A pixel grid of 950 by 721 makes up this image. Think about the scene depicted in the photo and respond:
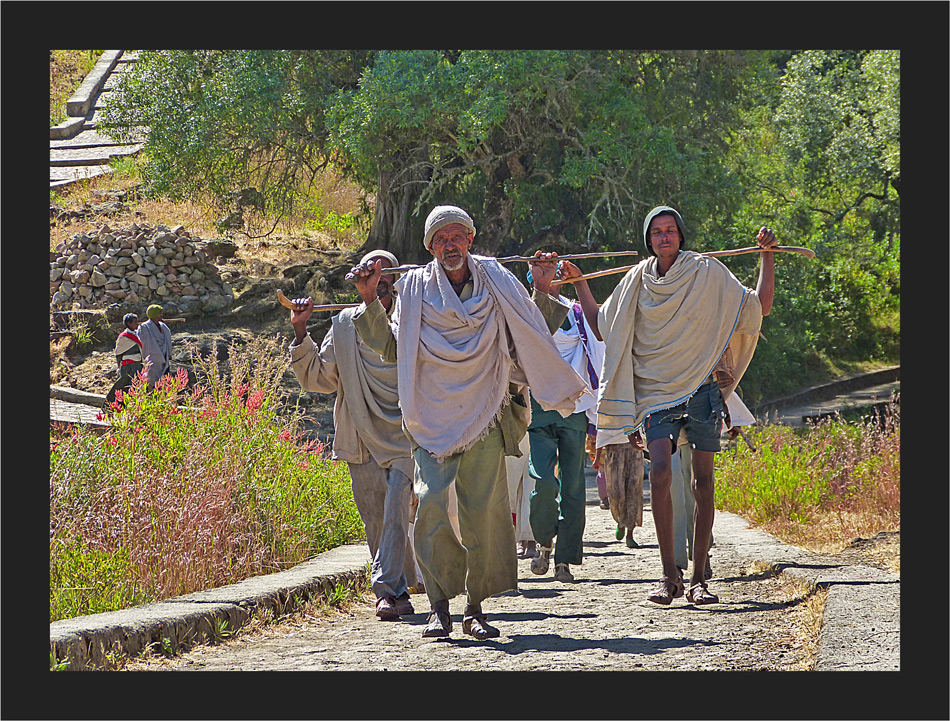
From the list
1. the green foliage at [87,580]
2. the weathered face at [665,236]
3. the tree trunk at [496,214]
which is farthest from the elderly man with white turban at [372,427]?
the tree trunk at [496,214]

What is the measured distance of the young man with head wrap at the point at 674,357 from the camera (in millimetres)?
6148

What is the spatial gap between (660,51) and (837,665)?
15787 millimetres

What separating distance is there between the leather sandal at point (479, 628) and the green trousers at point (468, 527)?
9 cm

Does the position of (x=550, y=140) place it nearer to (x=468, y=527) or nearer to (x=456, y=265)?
(x=456, y=265)

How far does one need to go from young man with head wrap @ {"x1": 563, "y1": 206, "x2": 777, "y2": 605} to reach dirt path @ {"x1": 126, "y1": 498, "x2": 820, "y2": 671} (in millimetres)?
392

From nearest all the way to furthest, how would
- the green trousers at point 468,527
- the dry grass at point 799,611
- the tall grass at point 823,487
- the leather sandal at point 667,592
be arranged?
the dry grass at point 799,611, the green trousers at point 468,527, the leather sandal at point 667,592, the tall grass at point 823,487

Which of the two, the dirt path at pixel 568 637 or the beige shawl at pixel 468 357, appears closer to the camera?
the dirt path at pixel 568 637

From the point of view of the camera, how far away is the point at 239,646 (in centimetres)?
546

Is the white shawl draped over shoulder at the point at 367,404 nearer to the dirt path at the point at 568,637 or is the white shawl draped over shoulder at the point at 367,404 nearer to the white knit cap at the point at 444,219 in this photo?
the dirt path at the point at 568,637

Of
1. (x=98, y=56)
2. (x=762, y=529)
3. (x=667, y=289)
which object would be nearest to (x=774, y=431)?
(x=762, y=529)

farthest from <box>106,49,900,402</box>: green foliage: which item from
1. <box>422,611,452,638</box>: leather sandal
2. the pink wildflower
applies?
<box>422,611,452,638</box>: leather sandal

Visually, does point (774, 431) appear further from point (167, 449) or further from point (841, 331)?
point (841, 331)

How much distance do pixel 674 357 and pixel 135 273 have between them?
17904mm

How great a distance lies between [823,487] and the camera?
9.66m
